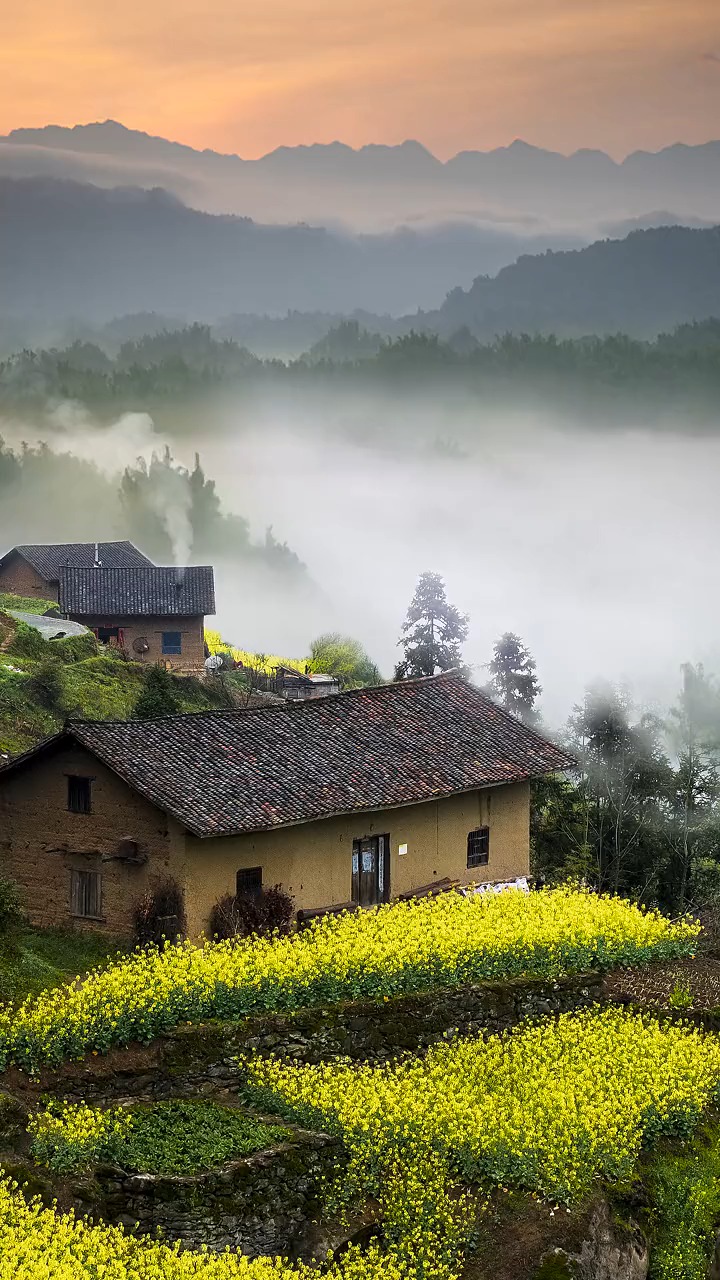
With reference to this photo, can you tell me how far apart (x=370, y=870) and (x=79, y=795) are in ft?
22.0

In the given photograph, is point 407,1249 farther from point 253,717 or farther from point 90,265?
point 90,265

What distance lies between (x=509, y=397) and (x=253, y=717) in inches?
3041

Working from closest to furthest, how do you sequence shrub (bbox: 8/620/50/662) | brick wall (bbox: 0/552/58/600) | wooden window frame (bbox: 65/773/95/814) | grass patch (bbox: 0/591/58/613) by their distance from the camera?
wooden window frame (bbox: 65/773/95/814), shrub (bbox: 8/620/50/662), grass patch (bbox: 0/591/58/613), brick wall (bbox: 0/552/58/600)

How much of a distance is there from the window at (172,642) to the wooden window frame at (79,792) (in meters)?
29.3

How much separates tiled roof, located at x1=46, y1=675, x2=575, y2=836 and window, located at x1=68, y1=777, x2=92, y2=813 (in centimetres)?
102

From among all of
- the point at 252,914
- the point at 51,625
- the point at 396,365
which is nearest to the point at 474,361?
the point at 396,365

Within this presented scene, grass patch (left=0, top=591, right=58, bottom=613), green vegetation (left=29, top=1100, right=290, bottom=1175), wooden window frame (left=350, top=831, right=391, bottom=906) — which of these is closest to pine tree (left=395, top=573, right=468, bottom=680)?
grass patch (left=0, top=591, right=58, bottom=613)

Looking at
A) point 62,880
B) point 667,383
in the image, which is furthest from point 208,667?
point 667,383

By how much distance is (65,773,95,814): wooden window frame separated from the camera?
3175cm

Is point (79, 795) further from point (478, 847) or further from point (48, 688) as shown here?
point (48, 688)

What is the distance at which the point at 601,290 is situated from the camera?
111 meters

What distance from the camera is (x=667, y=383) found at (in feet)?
361

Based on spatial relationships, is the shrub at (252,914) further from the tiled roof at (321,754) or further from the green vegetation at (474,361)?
the green vegetation at (474,361)

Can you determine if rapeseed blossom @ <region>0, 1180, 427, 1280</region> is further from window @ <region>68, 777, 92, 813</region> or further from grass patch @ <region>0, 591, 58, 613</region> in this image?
grass patch @ <region>0, 591, 58, 613</region>
